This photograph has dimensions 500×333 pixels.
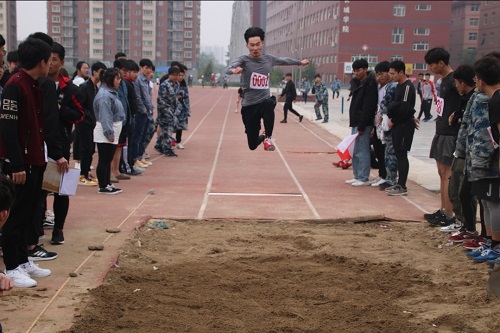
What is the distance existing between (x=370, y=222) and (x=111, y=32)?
10291 centimetres

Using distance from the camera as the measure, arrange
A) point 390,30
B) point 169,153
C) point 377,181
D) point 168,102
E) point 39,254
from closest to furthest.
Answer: point 39,254 < point 377,181 < point 168,102 < point 169,153 < point 390,30

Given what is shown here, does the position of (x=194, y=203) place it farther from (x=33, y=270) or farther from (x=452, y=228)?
(x=33, y=270)

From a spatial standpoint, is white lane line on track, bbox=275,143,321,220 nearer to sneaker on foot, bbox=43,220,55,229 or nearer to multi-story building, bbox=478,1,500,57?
sneaker on foot, bbox=43,220,55,229

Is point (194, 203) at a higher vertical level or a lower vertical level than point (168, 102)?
lower

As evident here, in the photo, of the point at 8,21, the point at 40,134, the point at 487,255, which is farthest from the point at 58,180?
the point at 8,21

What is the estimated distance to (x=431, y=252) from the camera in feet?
18.3

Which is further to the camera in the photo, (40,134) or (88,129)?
(88,129)

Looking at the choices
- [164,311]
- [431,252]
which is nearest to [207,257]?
[164,311]

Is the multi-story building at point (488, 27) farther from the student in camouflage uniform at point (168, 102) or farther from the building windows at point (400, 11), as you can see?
the student in camouflage uniform at point (168, 102)

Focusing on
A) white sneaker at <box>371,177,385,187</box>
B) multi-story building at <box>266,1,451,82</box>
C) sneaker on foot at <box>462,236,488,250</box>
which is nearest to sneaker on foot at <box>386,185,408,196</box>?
white sneaker at <box>371,177,385,187</box>

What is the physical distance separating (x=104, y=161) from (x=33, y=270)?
134 inches

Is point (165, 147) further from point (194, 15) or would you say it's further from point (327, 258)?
point (194, 15)

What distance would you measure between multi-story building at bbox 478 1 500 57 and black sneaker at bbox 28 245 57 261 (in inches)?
2857

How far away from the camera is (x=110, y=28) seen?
340 feet
